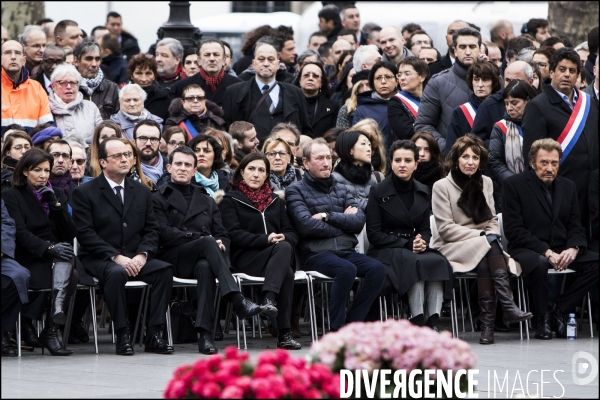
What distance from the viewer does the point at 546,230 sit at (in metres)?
11.5

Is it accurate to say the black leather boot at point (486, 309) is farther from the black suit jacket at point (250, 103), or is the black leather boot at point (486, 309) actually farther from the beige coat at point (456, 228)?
the black suit jacket at point (250, 103)

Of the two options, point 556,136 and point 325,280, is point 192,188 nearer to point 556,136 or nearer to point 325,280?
point 325,280

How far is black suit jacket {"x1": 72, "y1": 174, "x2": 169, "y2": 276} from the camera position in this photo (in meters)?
10.6

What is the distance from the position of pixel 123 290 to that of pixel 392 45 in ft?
18.7

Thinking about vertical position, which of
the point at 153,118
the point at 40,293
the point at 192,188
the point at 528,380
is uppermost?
the point at 153,118

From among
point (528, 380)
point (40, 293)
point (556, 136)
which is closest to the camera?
point (528, 380)

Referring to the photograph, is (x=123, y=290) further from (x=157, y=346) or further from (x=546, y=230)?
(x=546, y=230)

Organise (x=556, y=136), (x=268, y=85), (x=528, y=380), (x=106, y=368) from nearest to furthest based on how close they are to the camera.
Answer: (x=528, y=380) → (x=106, y=368) → (x=556, y=136) → (x=268, y=85)

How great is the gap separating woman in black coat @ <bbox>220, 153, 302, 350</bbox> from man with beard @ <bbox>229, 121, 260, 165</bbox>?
4.17 ft

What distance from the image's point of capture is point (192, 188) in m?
11.2

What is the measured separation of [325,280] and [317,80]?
3.69 m

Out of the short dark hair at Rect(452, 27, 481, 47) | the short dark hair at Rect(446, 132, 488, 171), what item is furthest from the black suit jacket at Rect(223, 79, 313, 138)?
the short dark hair at Rect(446, 132, 488, 171)

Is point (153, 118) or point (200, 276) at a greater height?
point (153, 118)

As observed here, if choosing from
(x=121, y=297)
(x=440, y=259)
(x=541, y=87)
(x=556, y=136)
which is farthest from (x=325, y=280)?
(x=541, y=87)
